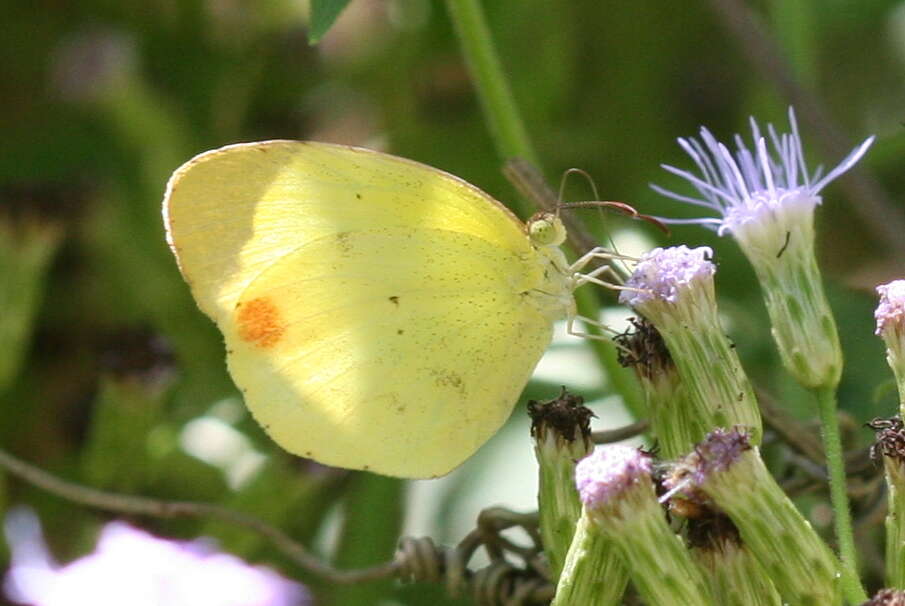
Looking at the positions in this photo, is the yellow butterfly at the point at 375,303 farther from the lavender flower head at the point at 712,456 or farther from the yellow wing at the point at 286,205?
the lavender flower head at the point at 712,456

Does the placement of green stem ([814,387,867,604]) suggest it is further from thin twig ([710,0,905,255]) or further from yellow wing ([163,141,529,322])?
thin twig ([710,0,905,255])

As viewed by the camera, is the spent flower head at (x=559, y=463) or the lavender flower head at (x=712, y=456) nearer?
the lavender flower head at (x=712, y=456)

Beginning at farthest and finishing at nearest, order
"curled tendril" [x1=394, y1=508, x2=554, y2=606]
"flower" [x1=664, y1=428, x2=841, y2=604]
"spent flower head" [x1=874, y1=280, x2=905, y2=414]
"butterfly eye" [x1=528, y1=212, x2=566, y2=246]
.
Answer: "butterfly eye" [x1=528, y1=212, x2=566, y2=246] → "curled tendril" [x1=394, y1=508, x2=554, y2=606] → "spent flower head" [x1=874, y1=280, x2=905, y2=414] → "flower" [x1=664, y1=428, x2=841, y2=604]

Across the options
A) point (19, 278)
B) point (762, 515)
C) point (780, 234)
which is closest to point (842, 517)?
point (762, 515)

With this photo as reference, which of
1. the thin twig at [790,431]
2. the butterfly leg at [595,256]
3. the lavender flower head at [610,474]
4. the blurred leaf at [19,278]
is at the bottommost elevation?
the lavender flower head at [610,474]

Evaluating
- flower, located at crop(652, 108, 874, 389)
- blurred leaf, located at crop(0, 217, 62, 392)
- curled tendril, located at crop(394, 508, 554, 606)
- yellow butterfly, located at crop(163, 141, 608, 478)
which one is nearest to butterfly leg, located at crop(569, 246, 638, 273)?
yellow butterfly, located at crop(163, 141, 608, 478)

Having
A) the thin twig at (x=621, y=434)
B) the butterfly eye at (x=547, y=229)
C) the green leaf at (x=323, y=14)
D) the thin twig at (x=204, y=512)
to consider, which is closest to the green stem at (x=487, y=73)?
the butterfly eye at (x=547, y=229)
